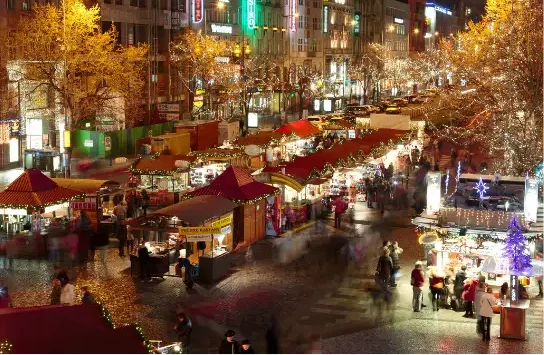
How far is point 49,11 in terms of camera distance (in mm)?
46625

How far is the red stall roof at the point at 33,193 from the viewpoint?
26594mm

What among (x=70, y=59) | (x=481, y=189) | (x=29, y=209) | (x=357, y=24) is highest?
(x=357, y=24)

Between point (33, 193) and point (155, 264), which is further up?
point (33, 193)

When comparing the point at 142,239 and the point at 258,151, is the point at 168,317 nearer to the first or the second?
the point at 142,239

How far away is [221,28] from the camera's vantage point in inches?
3027

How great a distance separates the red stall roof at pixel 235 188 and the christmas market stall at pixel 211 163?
845 centimetres

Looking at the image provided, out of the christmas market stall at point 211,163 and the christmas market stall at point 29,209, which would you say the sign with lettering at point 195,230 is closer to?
the christmas market stall at point 29,209

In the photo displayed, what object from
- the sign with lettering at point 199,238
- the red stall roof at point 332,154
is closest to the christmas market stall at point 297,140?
the red stall roof at point 332,154

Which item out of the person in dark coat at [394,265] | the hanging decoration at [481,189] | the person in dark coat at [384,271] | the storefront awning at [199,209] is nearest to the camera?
the person in dark coat at [384,271]

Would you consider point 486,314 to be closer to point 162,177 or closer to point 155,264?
point 155,264

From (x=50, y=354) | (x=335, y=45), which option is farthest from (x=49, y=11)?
(x=335, y=45)

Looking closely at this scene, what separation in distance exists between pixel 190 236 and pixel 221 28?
55433 millimetres

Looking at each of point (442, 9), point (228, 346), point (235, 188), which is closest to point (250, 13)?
point (235, 188)

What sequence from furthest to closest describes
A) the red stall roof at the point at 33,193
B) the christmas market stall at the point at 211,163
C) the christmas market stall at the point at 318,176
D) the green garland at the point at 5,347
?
1. the christmas market stall at the point at 211,163
2. the christmas market stall at the point at 318,176
3. the red stall roof at the point at 33,193
4. the green garland at the point at 5,347
